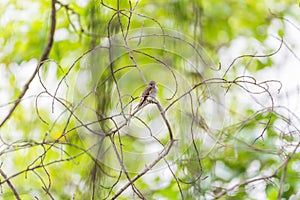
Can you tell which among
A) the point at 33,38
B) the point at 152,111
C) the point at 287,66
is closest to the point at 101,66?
the point at 152,111

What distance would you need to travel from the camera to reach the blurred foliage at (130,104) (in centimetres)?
72

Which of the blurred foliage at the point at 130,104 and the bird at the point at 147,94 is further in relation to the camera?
the blurred foliage at the point at 130,104

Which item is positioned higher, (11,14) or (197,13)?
(11,14)

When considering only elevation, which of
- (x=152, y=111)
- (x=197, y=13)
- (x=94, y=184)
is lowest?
(x=94, y=184)

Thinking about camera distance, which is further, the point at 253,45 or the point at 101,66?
the point at 253,45

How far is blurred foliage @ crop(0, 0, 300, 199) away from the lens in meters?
0.72

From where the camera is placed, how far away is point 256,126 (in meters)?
1.47

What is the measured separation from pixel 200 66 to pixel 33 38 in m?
1.06

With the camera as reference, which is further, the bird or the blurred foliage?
the blurred foliage

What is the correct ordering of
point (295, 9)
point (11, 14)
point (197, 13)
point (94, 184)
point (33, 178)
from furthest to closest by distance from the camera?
point (295, 9), point (11, 14), point (33, 178), point (197, 13), point (94, 184)

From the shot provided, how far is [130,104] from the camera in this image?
26.0 inches

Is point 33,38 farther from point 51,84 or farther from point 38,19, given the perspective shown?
point 51,84

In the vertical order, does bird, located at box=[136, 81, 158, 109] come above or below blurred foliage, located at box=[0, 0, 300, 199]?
below

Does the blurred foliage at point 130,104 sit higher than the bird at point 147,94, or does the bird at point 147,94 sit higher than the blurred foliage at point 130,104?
the blurred foliage at point 130,104
